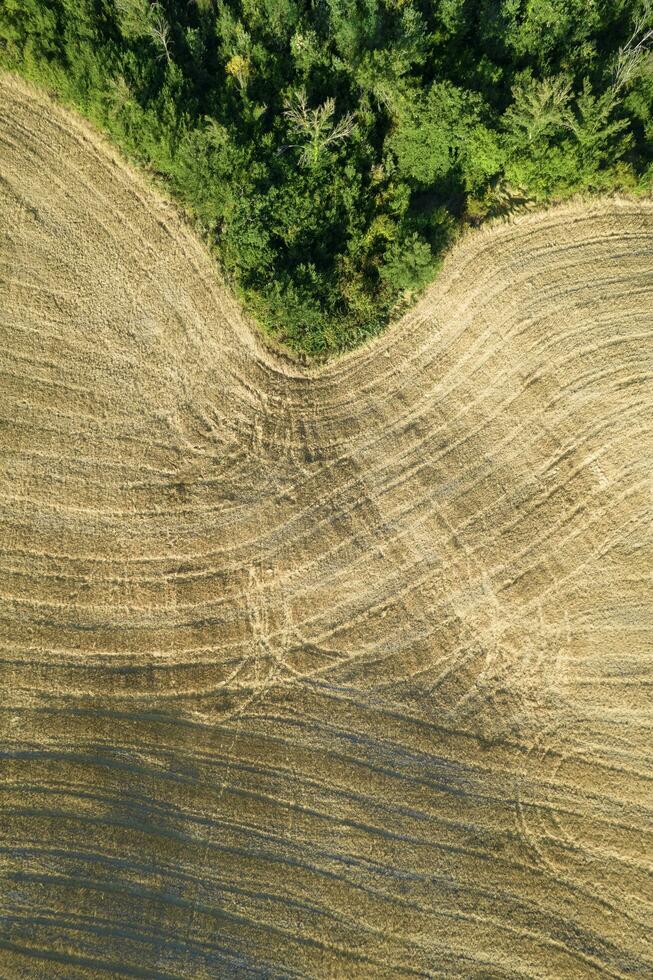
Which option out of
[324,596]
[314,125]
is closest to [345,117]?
[314,125]

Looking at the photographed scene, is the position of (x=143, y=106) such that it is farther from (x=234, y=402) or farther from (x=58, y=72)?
(x=234, y=402)

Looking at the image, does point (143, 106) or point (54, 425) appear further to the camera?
point (54, 425)

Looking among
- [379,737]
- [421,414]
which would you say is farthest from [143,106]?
[379,737]

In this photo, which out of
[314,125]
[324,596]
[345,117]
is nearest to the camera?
[314,125]

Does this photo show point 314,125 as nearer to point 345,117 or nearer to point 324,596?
point 345,117

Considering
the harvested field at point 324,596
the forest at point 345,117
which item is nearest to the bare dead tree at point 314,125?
the forest at point 345,117

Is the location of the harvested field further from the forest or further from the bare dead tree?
the bare dead tree
